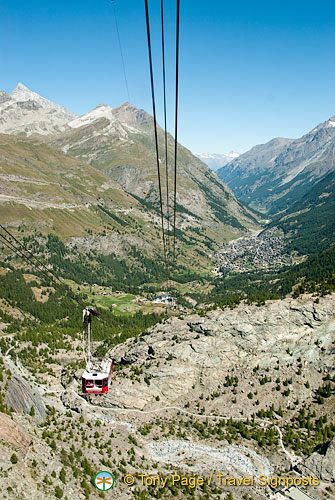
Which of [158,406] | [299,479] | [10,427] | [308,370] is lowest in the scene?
[299,479]

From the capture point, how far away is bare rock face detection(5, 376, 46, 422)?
54528 mm

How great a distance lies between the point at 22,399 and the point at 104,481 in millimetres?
22099

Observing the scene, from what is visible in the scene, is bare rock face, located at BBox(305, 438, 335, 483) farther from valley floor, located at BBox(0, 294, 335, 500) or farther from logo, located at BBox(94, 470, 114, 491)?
logo, located at BBox(94, 470, 114, 491)

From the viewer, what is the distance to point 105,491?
41594mm

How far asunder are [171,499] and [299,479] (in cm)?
1799

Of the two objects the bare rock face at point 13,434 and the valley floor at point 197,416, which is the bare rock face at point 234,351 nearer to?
the valley floor at point 197,416

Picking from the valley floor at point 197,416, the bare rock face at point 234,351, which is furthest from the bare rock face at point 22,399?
the bare rock face at point 234,351

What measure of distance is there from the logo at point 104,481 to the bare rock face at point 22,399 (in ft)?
57.6

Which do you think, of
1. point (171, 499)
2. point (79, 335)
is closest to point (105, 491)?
point (171, 499)

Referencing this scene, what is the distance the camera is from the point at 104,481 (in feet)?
143

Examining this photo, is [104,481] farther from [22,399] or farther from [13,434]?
[22,399]

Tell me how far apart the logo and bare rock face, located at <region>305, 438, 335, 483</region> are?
2711 cm

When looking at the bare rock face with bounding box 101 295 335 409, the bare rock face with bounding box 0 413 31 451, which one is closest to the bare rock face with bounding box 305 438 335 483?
the bare rock face with bounding box 101 295 335 409

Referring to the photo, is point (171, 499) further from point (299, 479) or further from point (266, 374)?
point (266, 374)
